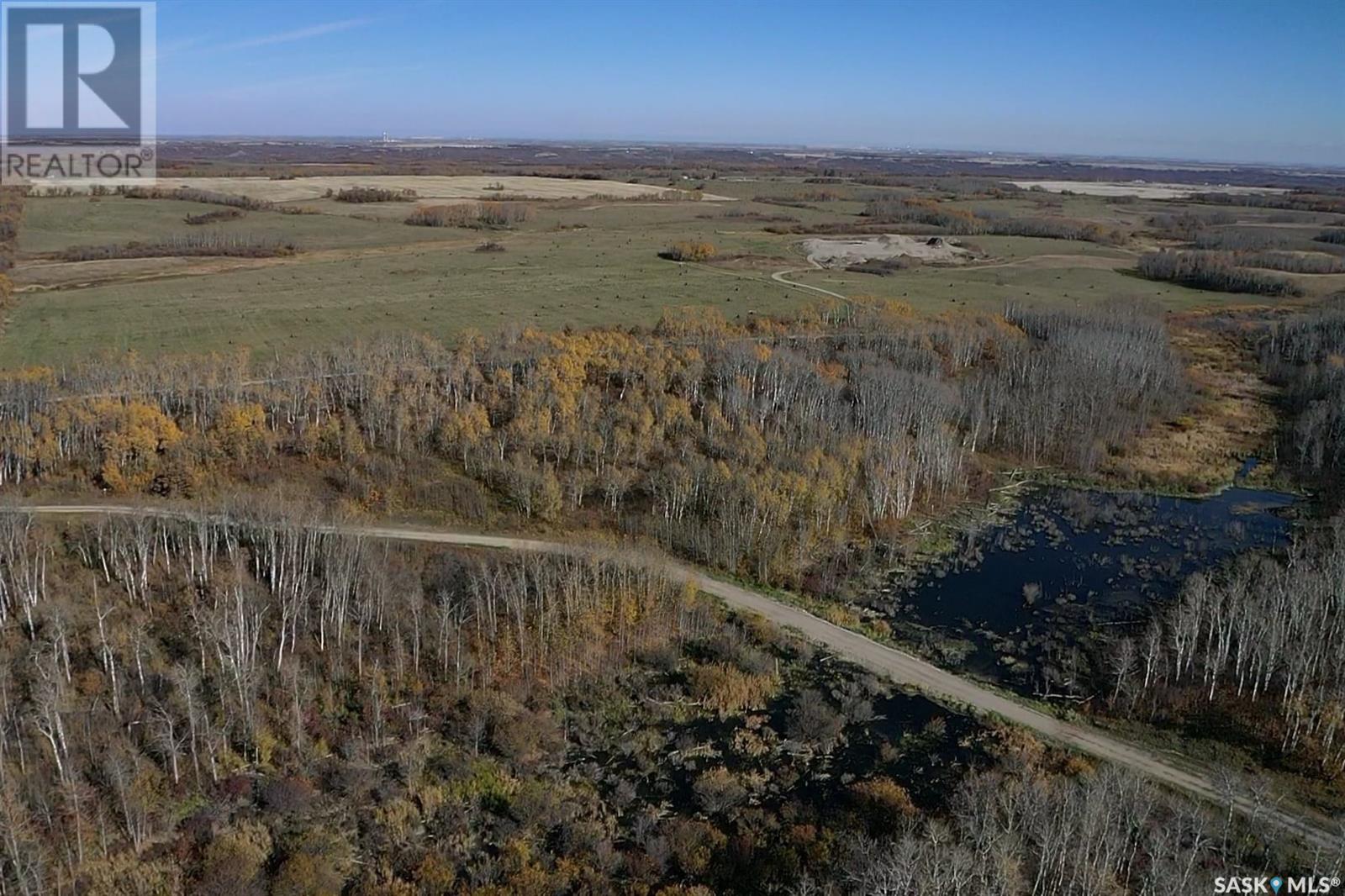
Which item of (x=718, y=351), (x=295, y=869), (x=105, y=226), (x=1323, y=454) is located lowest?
(x=295, y=869)

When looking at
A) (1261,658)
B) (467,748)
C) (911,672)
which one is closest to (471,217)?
(911,672)

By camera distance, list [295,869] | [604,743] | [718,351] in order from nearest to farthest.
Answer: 1. [295,869]
2. [604,743]
3. [718,351]

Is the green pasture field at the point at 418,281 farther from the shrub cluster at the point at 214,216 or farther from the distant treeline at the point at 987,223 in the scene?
the distant treeline at the point at 987,223

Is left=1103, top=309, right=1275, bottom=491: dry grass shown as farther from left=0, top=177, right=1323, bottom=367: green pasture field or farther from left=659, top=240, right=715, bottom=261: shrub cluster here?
left=659, top=240, right=715, bottom=261: shrub cluster

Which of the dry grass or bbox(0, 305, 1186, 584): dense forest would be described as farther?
the dry grass

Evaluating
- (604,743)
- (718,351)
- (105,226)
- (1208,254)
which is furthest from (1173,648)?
(105,226)

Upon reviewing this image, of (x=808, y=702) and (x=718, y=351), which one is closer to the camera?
(x=808, y=702)

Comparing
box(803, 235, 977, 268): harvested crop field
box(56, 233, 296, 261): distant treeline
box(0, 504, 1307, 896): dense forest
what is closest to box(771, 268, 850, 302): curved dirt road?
box(803, 235, 977, 268): harvested crop field

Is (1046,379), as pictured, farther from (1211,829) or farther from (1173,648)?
(1211,829)
